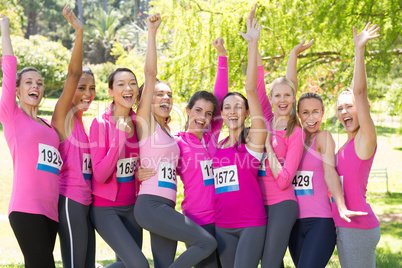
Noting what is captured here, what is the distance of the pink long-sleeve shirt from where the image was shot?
143 inches

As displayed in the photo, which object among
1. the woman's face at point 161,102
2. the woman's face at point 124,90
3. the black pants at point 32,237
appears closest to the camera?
the black pants at point 32,237

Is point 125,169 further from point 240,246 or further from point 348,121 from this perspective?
point 348,121

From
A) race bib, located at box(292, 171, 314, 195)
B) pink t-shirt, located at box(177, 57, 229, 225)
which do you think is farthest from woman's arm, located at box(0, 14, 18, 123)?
race bib, located at box(292, 171, 314, 195)

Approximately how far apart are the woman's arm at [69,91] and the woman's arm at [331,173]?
2078 millimetres

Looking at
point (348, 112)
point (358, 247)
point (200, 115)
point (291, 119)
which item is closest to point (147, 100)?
point (200, 115)

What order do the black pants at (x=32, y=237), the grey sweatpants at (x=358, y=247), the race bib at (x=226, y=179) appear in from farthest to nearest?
the race bib at (x=226, y=179)
the grey sweatpants at (x=358, y=247)
the black pants at (x=32, y=237)

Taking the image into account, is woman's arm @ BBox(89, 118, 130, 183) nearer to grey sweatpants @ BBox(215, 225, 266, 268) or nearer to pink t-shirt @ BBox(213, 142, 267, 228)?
pink t-shirt @ BBox(213, 142, 267, 228)

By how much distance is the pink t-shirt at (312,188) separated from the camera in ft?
Answer: 12.0

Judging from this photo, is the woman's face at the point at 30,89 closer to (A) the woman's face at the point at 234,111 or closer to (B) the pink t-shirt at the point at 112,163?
(B) the pink t-shirt at the point at 112,163

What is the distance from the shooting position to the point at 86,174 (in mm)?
3865

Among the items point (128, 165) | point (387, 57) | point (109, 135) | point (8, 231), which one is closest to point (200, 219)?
point (128, 165)

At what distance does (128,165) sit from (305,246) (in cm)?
156

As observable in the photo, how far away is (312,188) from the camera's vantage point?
3732 millimetres

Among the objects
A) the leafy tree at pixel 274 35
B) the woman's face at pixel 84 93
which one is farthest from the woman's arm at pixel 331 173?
the leafy tree at pixel 274 35
